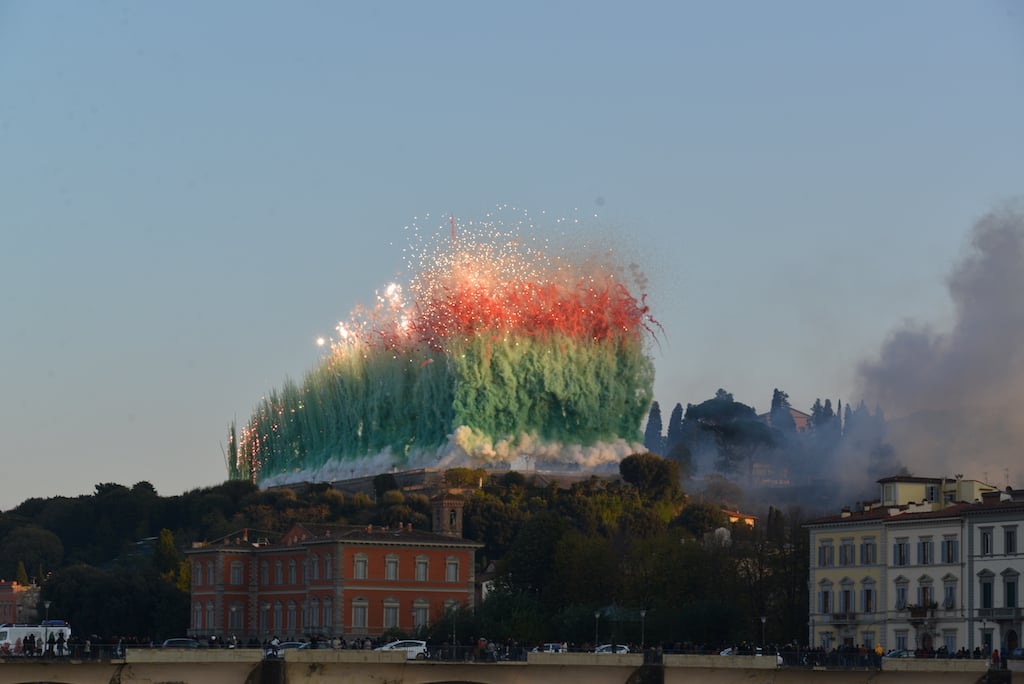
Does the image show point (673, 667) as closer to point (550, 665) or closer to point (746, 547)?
point (550, 665)

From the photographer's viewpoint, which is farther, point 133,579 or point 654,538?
point 133,579

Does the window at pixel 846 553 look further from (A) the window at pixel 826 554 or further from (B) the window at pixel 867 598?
(B) the window at pixel 867 598

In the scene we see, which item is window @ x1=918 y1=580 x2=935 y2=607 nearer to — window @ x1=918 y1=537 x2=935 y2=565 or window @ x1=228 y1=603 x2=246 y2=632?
window @ x1=918 y1=537 x2=935 y2=565

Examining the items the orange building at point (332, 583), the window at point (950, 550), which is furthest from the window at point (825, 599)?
the orange building at point (332, 583)

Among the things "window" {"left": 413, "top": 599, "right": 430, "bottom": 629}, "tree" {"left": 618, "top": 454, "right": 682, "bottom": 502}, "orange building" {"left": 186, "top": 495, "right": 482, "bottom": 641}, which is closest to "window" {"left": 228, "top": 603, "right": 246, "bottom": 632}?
"orange building" {"left": 186, "top": 495, "right": 482, "bottom": 641}

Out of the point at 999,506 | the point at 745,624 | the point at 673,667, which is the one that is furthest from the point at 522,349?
the point at 673,667
